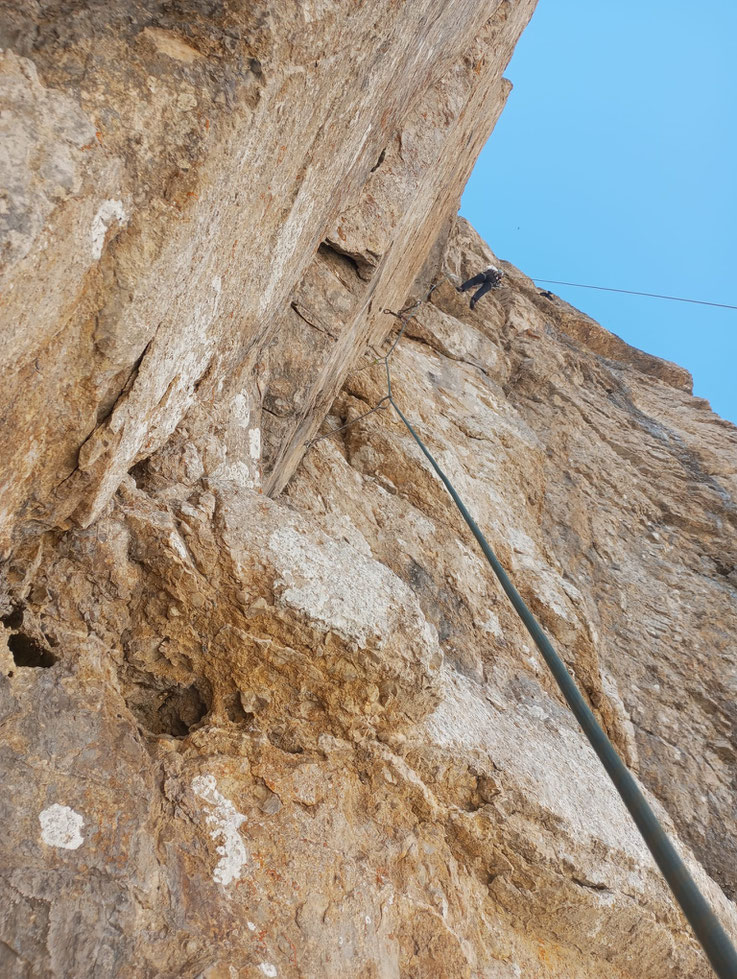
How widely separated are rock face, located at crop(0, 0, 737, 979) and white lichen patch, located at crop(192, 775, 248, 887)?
0.01 metres

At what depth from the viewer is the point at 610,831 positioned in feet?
11.9

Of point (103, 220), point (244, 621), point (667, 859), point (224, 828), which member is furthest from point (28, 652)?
point (667, 859)

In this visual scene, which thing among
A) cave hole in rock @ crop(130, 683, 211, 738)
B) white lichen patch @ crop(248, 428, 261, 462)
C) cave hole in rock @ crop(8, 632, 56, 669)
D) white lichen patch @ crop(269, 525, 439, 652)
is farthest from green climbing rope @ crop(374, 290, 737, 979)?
white lichen patch @ crop(248, 428, 261, 462)

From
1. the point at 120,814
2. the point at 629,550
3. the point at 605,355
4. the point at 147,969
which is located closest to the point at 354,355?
the point at 629,550

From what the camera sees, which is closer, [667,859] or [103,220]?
[667,859]

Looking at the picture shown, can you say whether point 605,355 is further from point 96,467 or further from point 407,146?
point 96,467

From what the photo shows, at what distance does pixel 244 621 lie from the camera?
3.15 metres

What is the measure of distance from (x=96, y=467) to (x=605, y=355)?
12889 mm

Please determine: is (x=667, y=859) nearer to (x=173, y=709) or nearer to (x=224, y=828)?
(x=224, y=828)

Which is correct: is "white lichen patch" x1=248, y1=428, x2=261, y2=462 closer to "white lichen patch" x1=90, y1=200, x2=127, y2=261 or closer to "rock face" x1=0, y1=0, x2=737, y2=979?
"rock face" x1=0, y1=0, x2=737, y2=979

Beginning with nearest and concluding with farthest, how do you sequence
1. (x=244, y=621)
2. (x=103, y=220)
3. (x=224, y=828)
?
(x=103, y=220) < (x=224, y=828) < (x=244, y=621)

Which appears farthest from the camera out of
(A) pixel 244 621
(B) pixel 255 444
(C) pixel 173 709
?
(B) pixel 255 444

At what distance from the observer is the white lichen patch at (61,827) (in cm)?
232

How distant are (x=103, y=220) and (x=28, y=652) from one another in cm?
188
